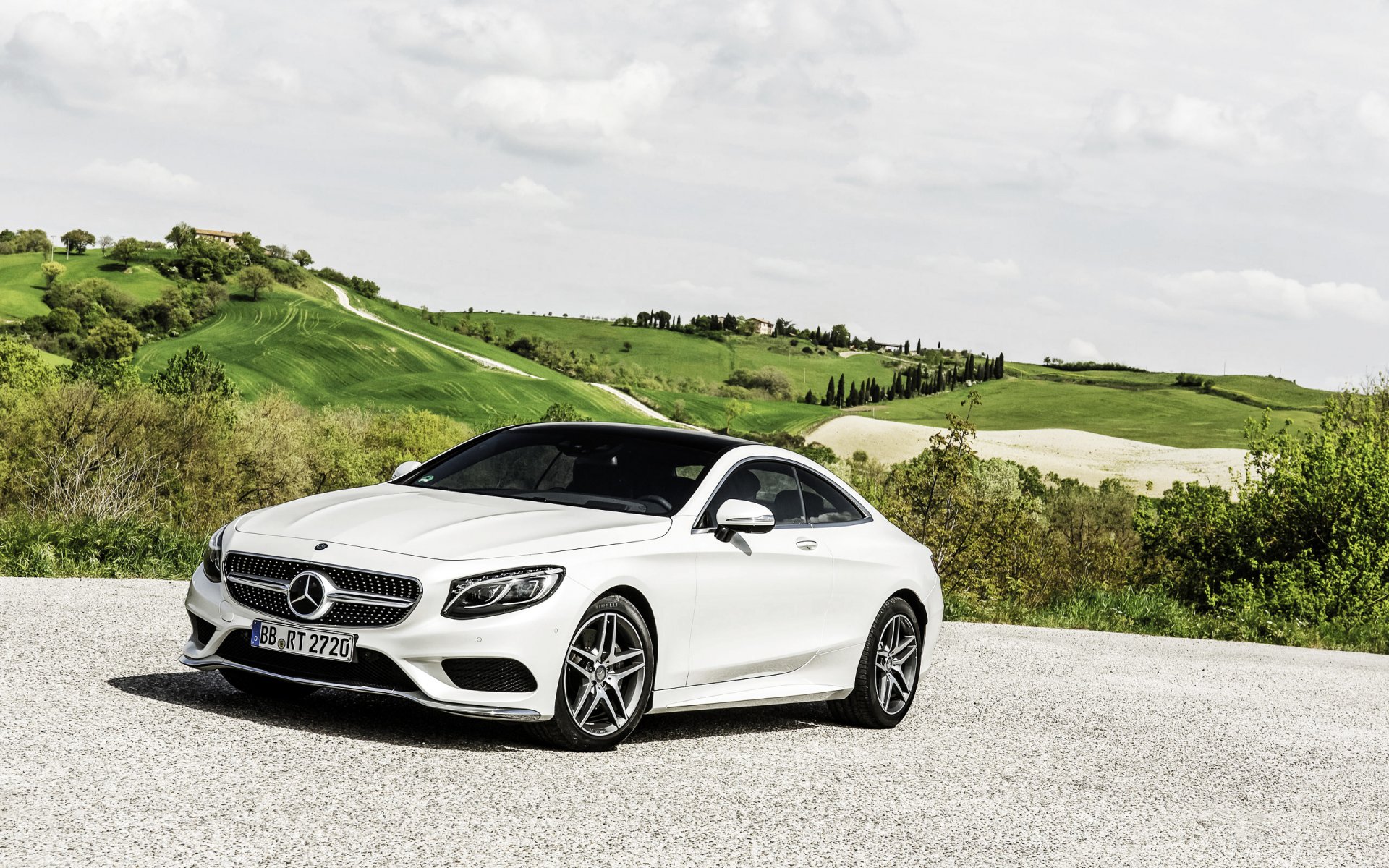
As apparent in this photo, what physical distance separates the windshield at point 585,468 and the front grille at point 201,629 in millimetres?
1510

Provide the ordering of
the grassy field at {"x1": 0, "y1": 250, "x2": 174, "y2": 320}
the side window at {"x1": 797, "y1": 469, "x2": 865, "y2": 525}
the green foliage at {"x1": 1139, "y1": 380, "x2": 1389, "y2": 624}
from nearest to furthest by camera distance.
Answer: the side window at {"x1": 797, "y1": 469, "x2": 865, "y2": 525}, the green foliage at {"x1": 1139, "y1": 380, "x2": 1389, "y2": 624}, the grassy field at {"x1": 0, "y1": 250, "x2": 174, "y2": 320}

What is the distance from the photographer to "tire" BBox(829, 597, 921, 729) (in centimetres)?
822

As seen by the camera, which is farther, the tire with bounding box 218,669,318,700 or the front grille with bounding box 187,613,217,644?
the tire with bounding box 218,669,318,700

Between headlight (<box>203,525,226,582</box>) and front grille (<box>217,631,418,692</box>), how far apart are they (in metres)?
0.38

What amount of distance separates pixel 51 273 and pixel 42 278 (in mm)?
1302

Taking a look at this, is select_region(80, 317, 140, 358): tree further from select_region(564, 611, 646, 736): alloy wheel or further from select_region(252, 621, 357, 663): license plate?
select_region(564, 611, 646, 736): alloy wheel

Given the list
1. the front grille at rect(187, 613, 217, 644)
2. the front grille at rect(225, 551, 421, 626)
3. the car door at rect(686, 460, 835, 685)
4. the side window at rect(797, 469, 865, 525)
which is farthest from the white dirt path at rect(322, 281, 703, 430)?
the front grille at rect(225, 551, 421, 626)

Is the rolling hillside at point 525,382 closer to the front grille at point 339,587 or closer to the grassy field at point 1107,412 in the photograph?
the grassy field at point 1107,412

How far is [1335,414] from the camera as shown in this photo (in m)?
32.6

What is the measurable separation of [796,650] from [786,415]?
135 meters

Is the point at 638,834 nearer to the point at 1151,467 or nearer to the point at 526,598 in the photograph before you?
the point at 526,598

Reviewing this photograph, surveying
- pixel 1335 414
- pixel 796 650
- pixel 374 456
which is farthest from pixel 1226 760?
pixel 374 456

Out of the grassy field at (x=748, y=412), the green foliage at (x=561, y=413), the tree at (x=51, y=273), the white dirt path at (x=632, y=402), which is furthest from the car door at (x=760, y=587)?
the tree at (x=51, y=273)

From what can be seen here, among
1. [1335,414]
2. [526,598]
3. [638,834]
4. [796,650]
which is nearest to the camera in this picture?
[638,834]
